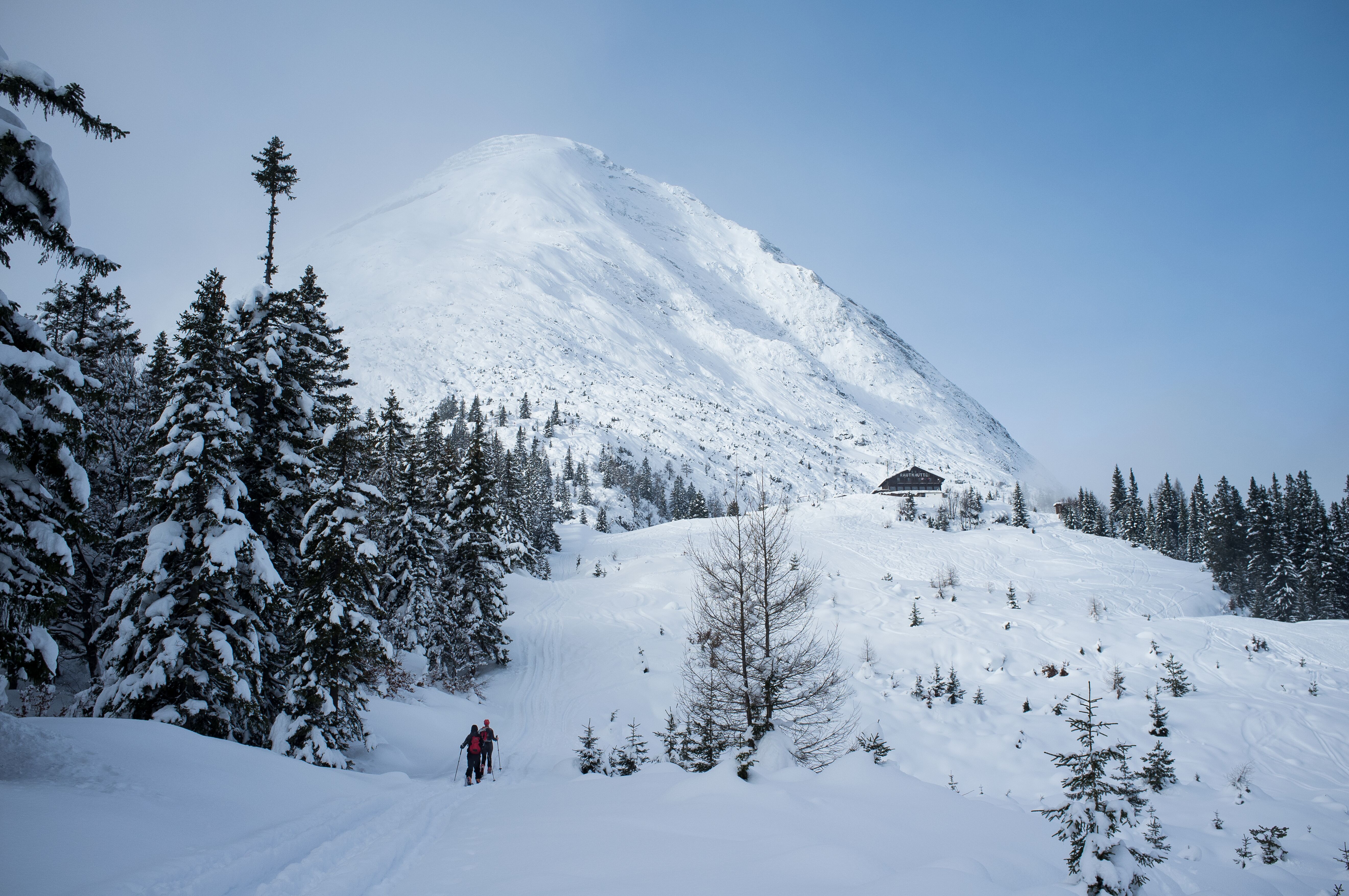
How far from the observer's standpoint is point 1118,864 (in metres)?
5.24

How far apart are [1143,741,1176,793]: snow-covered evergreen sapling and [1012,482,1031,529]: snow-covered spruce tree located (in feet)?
195

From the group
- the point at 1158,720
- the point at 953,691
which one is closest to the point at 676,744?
the point at 953,691

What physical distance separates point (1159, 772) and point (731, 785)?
524 inches

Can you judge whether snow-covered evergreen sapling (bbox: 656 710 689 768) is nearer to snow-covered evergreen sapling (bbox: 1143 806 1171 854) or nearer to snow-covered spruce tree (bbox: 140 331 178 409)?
snow-covered evergreen sapling (bbox: 1143 806 1171 854)

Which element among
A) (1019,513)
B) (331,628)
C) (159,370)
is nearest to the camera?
(331,628)

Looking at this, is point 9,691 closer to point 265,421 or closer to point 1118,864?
point 265,421

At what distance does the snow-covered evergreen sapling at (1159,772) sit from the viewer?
1482cm

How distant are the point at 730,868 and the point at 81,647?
70.2 feet

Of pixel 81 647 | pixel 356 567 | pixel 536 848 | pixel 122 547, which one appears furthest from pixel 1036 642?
pixel 81 647

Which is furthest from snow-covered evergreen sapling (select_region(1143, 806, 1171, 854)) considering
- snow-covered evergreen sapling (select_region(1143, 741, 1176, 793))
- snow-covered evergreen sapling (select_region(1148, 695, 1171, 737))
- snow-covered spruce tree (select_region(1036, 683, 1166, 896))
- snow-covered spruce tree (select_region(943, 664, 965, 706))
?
snow-covered spruce tree (select_region(943, 664, 965, 706))

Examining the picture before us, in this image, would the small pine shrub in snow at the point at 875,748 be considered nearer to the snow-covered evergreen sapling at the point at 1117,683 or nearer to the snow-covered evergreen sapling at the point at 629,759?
the snow-covered evergreen sapling at the point at 629,759

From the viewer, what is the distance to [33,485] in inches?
266

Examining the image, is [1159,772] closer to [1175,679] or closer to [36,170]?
[1175,679]

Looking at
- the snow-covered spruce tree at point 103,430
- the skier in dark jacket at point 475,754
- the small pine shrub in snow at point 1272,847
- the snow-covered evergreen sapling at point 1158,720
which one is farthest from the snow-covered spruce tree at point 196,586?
the snow-covered evergreen sapling at point 1158,720
